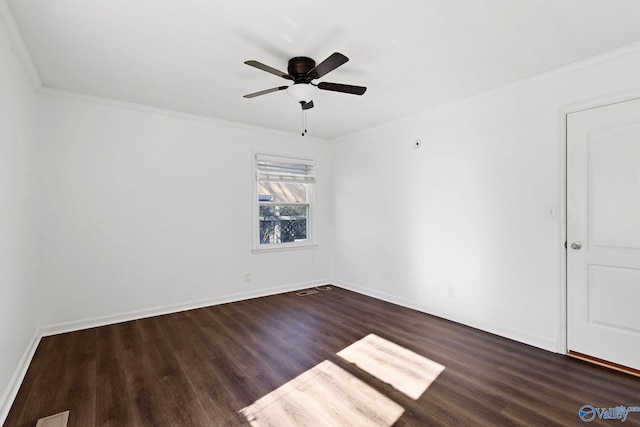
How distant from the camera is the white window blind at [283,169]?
4.80 m

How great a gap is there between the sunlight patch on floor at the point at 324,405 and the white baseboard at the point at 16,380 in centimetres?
152

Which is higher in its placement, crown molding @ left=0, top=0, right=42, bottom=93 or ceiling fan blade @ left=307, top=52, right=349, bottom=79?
crown molding @ left=0, top=0, right=42, bottom=93

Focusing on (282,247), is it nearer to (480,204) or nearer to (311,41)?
(480,204)

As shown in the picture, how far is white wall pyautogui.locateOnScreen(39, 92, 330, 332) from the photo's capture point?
333 centimetres

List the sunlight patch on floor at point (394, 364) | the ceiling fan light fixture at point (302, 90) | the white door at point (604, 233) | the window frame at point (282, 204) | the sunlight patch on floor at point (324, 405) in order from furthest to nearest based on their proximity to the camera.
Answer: the window frame at point (282, 204) → the ceiling fan light fixture at point (302, 90) → the white door at point (604, 233) → the sunlight patch on floor at point (394, 364) → the sunlight patch on floor at point (324, 405)

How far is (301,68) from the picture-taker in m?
2.56

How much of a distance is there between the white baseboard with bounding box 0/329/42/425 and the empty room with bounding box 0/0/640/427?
29 mm

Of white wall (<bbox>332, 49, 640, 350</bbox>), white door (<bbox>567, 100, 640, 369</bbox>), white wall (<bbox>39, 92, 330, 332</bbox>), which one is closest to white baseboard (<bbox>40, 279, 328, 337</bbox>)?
white wall (<bbox>39, 92, 330, 332</bbox>)

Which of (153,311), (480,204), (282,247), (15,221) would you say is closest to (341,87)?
(480,204)

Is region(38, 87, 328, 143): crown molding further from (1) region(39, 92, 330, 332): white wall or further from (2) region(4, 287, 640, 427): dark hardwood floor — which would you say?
(2) region(4, 287, 640, 427): dark hardwood floor

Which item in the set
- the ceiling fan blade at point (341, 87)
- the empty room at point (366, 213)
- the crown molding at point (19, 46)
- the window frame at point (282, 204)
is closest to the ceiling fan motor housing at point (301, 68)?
the empty room at point (366, 213)

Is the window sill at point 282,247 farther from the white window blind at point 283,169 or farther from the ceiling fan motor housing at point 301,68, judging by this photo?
the ceiling fan motor housing at point 301,68

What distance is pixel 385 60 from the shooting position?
2635 mm

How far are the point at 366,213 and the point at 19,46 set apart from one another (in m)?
4.08
